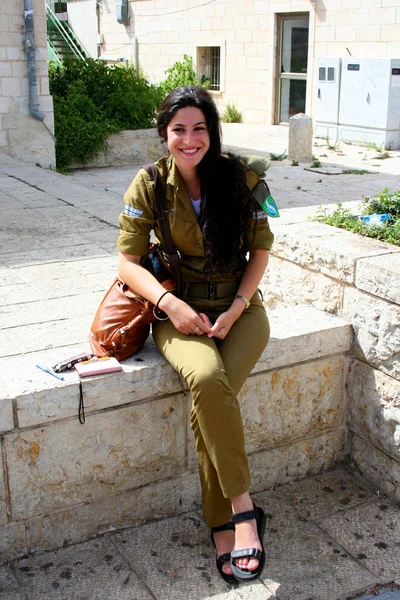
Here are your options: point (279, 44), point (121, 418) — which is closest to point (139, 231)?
point (121, 418)

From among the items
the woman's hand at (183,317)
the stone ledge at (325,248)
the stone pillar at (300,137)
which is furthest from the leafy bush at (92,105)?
the woman's hand at (183,317)

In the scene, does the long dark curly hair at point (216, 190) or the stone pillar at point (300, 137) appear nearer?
the long dark curly hair at point (216, 190)

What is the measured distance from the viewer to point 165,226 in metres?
2.88

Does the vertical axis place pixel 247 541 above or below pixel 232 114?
below

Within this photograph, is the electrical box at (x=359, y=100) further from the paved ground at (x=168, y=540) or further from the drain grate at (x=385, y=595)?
the drain grate at (x=385, y=595)

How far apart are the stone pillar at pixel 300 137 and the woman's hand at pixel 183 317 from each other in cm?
948

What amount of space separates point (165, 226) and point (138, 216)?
111 mm

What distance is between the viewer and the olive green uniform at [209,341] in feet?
8.28

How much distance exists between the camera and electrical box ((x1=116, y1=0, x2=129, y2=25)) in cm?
2050

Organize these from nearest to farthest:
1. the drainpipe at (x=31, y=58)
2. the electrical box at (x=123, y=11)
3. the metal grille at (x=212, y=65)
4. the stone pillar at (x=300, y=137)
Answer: the drainpipe at (x=31, y=58)
the stone pillar at (x=300, y=137)
the metal grille at (x=212, y=65)
the electrical box at (x=123, y=11)

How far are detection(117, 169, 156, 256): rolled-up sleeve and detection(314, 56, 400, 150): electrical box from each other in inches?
442

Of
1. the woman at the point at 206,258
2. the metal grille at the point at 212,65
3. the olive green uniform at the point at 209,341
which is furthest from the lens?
the metal grille at the point at 212,65

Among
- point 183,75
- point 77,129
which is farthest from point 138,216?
point 183,75

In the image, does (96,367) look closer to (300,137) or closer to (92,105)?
(300,137)
